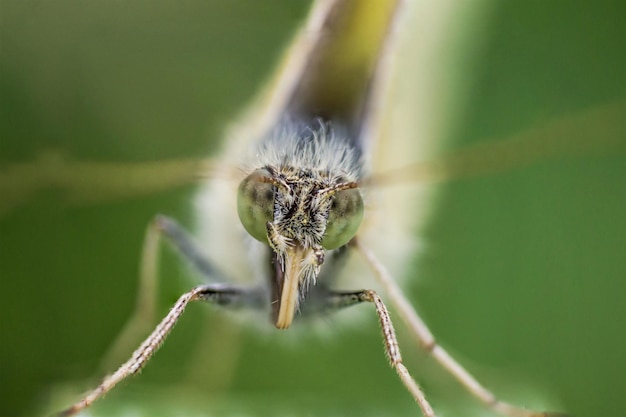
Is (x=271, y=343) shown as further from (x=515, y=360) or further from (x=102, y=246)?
(x=515, y=360)

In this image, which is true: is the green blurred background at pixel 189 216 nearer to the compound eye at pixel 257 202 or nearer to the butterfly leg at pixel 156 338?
the butterfly leg at pixel 156 338

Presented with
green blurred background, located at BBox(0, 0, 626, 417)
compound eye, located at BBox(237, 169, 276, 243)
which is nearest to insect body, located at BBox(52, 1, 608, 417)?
compound eye, located at BBox(237, 169, 276, 243)

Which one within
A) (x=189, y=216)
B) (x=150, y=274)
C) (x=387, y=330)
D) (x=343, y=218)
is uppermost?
(x=189, y=216)

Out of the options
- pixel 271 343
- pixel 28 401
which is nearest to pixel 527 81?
pixel 271 343

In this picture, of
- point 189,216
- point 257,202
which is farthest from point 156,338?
point 189,216

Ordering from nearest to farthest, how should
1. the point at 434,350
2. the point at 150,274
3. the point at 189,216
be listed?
the point at 434,350 → the point at 150,274 → the point at 189,216

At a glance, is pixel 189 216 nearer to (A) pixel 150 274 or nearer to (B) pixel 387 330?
(A) pixel 150 274
